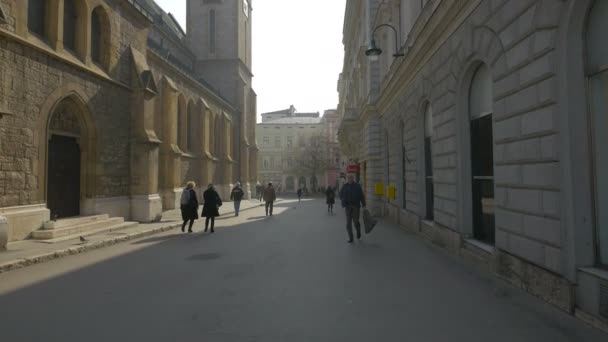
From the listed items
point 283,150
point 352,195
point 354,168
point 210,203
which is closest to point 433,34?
point 352,195

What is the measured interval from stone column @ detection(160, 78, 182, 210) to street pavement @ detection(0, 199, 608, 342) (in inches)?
553

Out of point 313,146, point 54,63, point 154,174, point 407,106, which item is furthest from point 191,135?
point 313,146

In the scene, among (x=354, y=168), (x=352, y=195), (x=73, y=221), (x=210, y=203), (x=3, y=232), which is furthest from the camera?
(x=354, y=168)

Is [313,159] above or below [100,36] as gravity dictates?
below

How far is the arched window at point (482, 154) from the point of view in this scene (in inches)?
272

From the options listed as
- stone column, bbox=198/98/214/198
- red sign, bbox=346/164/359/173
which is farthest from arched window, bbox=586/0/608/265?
stone column, bbox=198/98/214/198

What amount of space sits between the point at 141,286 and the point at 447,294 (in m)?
4.65

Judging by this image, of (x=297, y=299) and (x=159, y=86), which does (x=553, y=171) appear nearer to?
(x=297, y=299)

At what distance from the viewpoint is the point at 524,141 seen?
521 centimetres

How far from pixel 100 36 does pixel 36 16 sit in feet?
9.74

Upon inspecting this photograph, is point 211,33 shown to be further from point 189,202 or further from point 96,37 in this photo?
point 189,202

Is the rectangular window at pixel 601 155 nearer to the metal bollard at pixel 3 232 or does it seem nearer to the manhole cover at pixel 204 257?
the manhole cover at pixel 204 257

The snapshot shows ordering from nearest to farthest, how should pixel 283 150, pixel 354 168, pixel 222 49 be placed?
pixel 354 168, pixel 222 49, pixel 283 150

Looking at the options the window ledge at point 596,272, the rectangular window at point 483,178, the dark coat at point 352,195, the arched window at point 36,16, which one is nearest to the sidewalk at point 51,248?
the arched window at point 36,16
